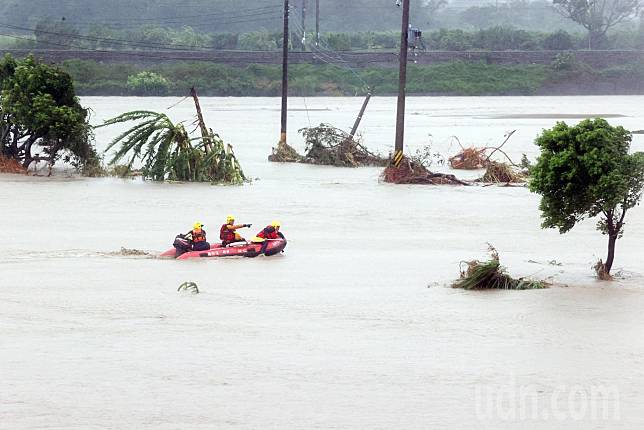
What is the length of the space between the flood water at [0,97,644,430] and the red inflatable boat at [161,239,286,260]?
0.20 metres

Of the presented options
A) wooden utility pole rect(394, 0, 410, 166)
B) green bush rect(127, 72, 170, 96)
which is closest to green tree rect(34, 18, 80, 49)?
green bush rect(127, 72, 170, 96)

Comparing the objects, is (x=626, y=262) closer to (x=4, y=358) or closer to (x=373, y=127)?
(x=4, y=358)

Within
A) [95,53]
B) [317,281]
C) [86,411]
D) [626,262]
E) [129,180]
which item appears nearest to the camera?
[86,411]

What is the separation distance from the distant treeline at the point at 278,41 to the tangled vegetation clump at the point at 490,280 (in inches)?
3168

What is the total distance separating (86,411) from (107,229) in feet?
41.5

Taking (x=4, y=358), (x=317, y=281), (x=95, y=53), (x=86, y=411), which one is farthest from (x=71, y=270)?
(x=95, y=53)

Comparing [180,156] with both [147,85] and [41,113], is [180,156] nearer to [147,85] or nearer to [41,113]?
[41,113]

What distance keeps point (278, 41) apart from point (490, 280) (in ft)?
298

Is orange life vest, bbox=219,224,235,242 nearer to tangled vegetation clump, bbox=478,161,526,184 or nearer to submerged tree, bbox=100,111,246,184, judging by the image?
submerged tree, bbox=100,111,246,184

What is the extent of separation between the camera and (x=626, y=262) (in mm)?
20625

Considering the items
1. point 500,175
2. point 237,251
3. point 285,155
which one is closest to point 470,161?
point 500,175

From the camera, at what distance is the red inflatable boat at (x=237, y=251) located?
20.3m

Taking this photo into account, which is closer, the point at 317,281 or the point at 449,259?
the point at 317,281

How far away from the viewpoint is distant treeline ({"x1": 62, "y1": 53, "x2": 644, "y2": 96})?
278ft
